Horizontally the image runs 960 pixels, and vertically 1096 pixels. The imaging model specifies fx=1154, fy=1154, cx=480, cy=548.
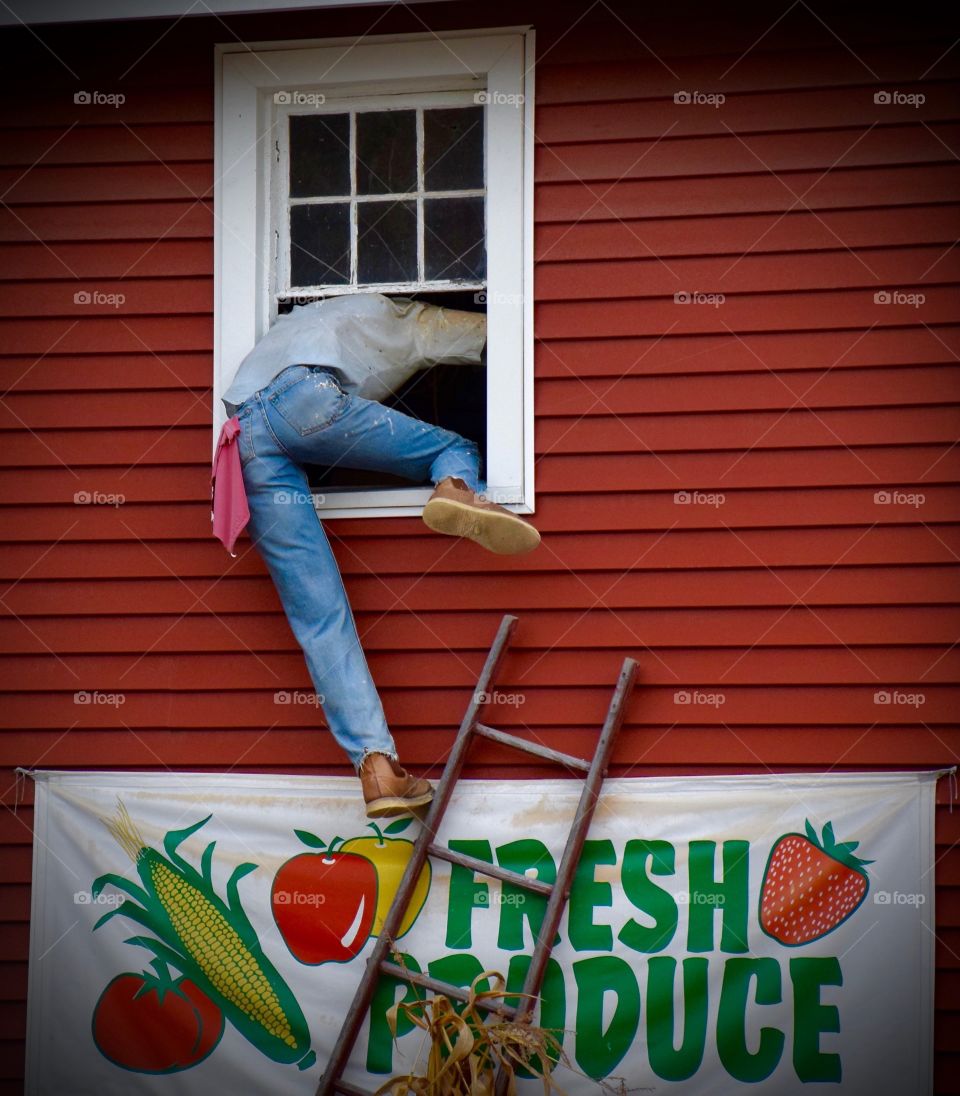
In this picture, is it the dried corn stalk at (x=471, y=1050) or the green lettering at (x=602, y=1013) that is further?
the green lettering at (x=602, y=1013)

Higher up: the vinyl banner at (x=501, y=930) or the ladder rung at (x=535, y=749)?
the ladder rung at (x=535, y=749)

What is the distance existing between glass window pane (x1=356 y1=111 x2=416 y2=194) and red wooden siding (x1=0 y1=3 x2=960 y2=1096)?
297 mm

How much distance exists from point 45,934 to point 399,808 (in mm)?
1378

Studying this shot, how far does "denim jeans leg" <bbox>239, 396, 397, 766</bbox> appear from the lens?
12.3ft

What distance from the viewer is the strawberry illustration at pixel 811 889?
3.71 meters

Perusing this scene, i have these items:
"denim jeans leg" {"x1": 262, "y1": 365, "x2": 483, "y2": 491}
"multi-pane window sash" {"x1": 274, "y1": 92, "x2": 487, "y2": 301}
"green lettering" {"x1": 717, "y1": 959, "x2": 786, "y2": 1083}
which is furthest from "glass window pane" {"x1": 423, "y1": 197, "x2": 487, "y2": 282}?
"green lettering" {"x1": 717, "y1": 959, "x2": 786, "y2": 1083}

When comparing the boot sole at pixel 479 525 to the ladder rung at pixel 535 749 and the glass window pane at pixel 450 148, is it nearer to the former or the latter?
the ladder rung at pixel 535 749

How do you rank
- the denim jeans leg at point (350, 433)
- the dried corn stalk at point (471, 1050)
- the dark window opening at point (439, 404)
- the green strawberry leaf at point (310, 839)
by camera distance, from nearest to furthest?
the dried corn stalk at point (471, 1050) < the denim jeans leg at point (350, 433) < the green strawberry leaf at point (310, 839) < the dark window opening at point (439, 404)

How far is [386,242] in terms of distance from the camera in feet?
13.6

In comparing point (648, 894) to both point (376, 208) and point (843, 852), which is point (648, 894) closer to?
point (843, 852)

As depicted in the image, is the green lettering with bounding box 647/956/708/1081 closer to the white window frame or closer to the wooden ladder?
the wooden ladder

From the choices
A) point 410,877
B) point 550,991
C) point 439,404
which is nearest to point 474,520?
point 439,404

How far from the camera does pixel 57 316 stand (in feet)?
13.6

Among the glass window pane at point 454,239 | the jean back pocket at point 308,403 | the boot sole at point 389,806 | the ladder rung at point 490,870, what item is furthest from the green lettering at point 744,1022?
the glass window pane at point 454,239
